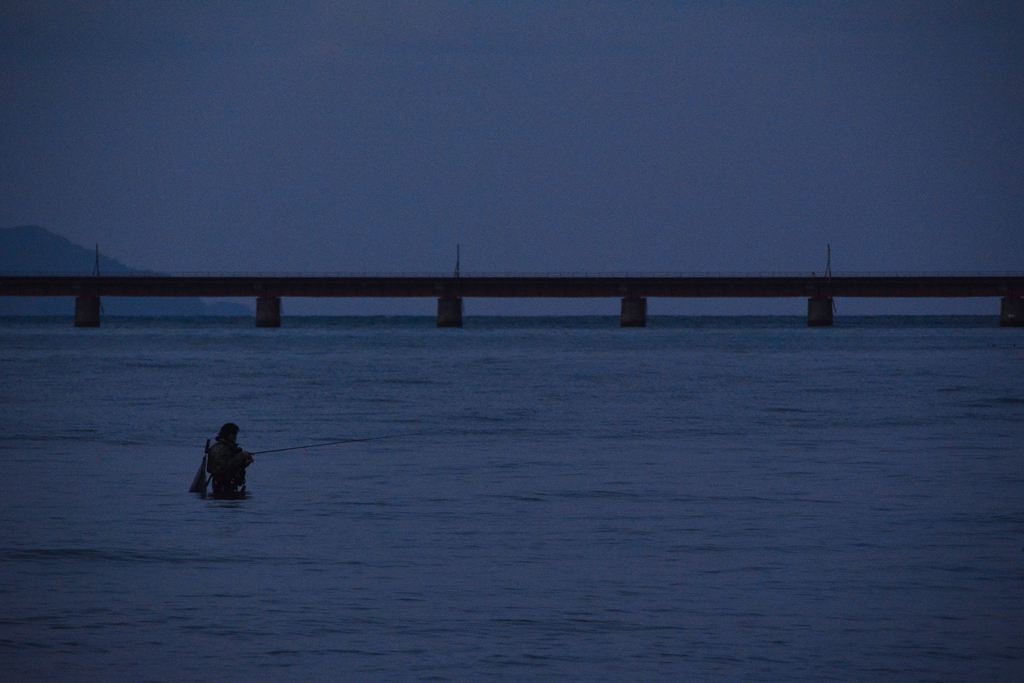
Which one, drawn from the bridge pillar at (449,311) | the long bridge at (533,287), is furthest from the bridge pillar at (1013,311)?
the bridge pillar at (449,311)

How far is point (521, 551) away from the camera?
15.0 metres

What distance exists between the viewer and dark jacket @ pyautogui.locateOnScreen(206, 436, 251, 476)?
1869 centimetres

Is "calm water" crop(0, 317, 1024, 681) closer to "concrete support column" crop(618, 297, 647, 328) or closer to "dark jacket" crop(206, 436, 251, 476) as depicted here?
"dark jacket" crop(206, 436, 251, 476)

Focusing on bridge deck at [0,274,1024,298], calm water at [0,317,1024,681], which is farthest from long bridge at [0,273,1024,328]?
calm water at [0,317,1024,681]

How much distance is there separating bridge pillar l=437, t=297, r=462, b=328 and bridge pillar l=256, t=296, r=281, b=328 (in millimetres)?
20209

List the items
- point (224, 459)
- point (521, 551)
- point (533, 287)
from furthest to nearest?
point (533, 287) < point (224, 459) < point (521, 551)

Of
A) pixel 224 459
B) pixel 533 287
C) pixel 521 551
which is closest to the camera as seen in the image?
pixel 521 551

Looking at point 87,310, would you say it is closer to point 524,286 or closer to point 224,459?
point 524,286

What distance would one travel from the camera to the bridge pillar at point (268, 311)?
164 metres

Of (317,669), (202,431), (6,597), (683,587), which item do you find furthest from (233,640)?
(202,431)

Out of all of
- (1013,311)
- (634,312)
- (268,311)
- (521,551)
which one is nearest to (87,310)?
(268,311)

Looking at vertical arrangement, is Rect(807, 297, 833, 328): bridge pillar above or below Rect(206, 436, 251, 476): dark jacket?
above

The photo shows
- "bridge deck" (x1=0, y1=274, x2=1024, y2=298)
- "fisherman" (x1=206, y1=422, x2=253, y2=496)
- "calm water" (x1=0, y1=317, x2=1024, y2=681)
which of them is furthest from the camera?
"bridge deck" (x1=0, y1=274, x2=1024, y2=298)

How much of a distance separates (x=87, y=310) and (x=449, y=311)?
45.2 meters
